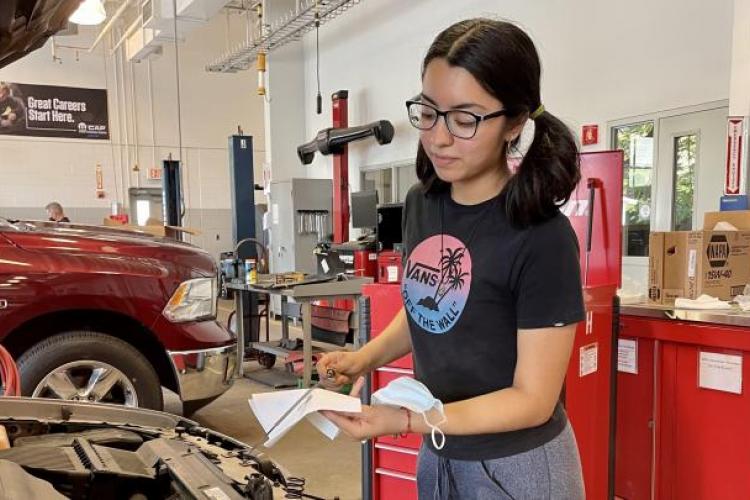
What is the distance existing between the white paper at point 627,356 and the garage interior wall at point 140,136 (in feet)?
33.6

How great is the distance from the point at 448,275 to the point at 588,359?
1.32 metres

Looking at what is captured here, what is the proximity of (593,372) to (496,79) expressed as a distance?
5.04 ft

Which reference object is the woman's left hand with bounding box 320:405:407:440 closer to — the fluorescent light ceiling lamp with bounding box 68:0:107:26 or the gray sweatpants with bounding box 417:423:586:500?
the gray sweatpants with bounding box 417:423:586:500

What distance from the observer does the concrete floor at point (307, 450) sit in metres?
2.88

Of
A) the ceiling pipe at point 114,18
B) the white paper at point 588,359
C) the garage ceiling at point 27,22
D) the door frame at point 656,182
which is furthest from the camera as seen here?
the ceiling pipe at point 114,18

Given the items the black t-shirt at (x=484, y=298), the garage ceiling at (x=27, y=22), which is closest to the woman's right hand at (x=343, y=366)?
the black t-shirt at (x=484, y=298)

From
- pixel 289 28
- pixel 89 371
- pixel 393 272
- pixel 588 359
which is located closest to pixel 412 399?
pixel 588 359

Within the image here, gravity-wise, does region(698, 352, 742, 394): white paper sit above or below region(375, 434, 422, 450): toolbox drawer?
above

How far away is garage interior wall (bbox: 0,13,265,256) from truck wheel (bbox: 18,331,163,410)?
8.83m

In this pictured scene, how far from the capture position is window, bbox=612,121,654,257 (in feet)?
16.2

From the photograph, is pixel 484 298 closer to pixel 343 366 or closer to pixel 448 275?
pixel 448 275

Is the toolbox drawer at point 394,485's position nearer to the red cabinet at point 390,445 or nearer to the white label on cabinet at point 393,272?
the red cabinet at point 390,445

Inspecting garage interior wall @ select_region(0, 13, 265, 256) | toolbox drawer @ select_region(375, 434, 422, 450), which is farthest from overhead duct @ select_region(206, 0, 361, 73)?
toolbox drawer @ select_region(375, 434, 422, 450)

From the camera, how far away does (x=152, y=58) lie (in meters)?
11.3
